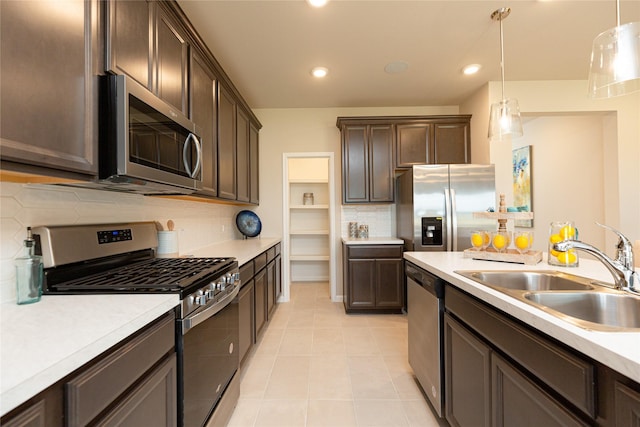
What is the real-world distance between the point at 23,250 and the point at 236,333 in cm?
113

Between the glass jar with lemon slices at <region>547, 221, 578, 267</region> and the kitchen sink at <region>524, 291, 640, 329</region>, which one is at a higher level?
the glass jar with lemon slices at <region>547, 221, 578, 267</region>

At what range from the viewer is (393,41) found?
251 centimetres

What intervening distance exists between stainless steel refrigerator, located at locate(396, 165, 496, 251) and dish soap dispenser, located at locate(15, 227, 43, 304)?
9.83 ft

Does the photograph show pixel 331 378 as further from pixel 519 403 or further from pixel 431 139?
pixel 431 139

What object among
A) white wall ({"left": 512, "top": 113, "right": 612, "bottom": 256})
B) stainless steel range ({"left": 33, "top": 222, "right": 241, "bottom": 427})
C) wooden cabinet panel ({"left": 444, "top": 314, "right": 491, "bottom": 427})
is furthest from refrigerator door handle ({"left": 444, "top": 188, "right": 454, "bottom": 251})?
stainless steel range ({"left": 33, "top": 222, "right": 241, "bottom": 427})

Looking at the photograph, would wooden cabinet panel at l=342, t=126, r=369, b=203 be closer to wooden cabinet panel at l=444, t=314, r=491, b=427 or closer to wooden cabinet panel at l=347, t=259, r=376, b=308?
wooden cabinet panel at l=347, t=259, r=376, b=308

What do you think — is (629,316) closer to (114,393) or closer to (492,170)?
(114,393)

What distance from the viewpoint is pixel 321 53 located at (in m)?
2.68

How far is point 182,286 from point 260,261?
155 cm

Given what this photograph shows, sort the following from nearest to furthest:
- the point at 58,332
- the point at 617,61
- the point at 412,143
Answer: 1. the point at 58,332
2. the point at 617,61
3. the point at 412,143

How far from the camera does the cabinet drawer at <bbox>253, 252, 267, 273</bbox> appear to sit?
2.50m

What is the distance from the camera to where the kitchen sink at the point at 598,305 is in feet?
3.35

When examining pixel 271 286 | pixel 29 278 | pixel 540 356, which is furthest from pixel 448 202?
pixel 29 278

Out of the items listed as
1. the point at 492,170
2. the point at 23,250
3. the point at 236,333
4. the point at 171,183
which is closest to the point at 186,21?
the point at 171,183
